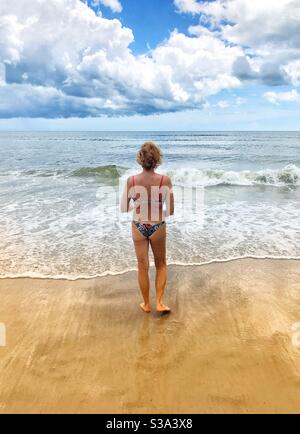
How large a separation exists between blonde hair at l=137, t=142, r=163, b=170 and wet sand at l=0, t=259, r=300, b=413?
1793 mm

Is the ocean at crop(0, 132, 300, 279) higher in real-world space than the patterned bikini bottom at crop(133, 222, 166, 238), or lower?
lower

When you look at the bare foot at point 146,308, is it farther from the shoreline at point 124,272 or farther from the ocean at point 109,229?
the ocean at point 109,229

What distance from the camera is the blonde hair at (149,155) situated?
395cm

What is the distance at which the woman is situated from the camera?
4029mm

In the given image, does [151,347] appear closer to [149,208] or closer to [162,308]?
[162,308]

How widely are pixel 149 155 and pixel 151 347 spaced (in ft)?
6.65

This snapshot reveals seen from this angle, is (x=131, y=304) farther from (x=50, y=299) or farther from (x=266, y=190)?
(x=266, y=190)

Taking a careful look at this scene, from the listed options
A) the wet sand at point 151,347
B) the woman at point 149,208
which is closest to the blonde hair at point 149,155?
the woman at point 149,208

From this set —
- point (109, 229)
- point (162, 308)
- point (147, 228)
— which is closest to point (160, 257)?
point (147, 228)

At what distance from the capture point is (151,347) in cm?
362

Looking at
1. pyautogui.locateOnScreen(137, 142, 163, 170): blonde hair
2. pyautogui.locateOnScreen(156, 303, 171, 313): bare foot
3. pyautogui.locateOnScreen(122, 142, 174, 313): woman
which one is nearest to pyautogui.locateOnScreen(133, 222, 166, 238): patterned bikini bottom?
pyautogui.locateOnScreen(122, 142, 174, 313): woman

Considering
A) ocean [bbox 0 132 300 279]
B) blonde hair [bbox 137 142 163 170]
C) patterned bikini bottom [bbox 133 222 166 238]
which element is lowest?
ocean [bbox 0 132 300 279]

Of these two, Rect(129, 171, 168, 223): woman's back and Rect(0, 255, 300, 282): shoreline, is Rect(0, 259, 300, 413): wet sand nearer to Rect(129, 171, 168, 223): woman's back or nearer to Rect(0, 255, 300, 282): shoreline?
Rect(0, 255, 300, 282): shoreline

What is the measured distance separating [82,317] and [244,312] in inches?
76.5
